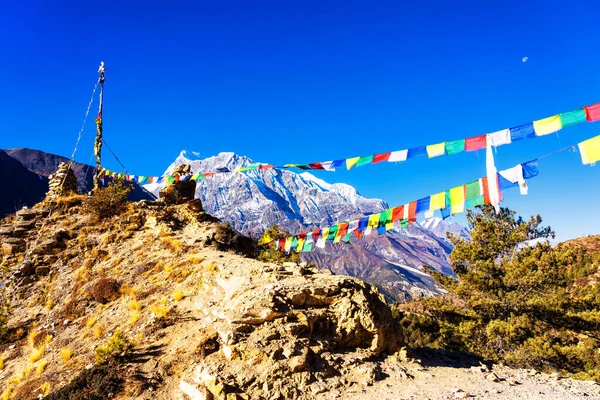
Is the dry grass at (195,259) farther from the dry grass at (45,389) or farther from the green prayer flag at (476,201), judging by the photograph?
the green prayer flag at (476,201)

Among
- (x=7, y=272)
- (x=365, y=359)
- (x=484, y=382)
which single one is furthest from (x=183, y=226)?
(x=484, y=382)

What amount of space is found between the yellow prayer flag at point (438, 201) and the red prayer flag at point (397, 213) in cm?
119

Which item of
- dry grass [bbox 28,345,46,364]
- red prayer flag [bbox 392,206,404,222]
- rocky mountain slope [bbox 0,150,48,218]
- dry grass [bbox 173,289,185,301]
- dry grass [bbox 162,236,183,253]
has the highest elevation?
rocky mountain slope [bbox 0,150,48,218]

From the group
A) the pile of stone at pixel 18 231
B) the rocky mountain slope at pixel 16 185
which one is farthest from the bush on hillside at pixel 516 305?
the rocky mountain slope at pixel 16 185

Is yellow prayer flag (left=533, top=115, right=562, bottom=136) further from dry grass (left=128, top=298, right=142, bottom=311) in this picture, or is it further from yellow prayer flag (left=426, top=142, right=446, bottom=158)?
dry grass (left=128, top=298, right=142, bottom=311)

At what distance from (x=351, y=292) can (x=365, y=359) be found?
180 centimetres

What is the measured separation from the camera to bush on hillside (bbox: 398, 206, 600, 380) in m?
16.2

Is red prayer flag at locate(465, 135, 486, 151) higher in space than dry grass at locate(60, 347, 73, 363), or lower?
higher

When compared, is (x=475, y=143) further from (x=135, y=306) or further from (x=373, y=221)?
(x=135, y=306)

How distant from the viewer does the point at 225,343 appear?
776 cm

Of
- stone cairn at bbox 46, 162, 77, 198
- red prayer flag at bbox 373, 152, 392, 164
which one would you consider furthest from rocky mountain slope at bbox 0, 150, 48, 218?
red prayer flag at bbox 373, 152, 392, 164

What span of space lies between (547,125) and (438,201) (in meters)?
3.09

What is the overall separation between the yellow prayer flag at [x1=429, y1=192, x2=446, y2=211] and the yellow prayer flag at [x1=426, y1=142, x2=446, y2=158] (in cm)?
114

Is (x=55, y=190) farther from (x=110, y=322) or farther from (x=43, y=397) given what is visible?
(x=43, y=397)
